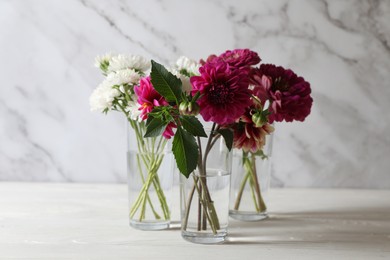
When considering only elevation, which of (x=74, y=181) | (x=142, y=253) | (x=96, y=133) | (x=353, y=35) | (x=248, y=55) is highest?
(x=353, y=35)

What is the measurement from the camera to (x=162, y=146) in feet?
3.82

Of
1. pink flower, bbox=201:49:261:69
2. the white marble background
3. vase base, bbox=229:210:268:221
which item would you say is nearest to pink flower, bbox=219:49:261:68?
pink flower, bbox=201:49:261:69

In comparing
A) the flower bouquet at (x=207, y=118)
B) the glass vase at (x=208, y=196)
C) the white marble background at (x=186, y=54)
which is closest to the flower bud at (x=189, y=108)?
the flower bouquet at (x=207, y=118)

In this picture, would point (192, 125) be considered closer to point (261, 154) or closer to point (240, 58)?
point (240, 58)

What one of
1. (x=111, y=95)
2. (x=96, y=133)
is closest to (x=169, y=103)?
(x=111, y=95)

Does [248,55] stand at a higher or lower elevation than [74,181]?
higher

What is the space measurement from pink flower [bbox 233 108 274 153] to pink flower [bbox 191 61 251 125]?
0.28ft

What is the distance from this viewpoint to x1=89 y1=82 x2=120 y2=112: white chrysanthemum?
3.67 ft

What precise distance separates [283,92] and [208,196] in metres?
0.24

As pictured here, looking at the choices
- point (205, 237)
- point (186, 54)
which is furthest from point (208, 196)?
point (186, 54)

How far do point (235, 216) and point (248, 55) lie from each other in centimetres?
34

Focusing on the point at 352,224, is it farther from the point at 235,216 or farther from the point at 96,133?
the point at 96,133

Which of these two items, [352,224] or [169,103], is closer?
[169,103]

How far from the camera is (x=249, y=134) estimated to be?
1.07 m
